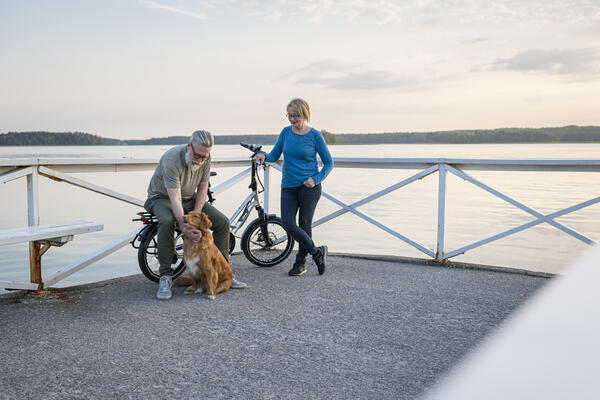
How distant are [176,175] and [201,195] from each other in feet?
1.23

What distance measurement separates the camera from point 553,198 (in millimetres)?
17016

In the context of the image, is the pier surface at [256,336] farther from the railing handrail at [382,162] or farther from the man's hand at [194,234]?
the railing handrail at [382,162]

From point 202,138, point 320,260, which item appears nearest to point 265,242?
point 320,260

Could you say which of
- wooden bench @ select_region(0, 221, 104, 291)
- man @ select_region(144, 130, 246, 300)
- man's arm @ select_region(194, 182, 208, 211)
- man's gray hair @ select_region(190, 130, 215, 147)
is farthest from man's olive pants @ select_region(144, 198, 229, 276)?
man's gray hair @ select_region(190, 130, 215, 147)

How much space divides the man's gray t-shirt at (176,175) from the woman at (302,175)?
2.82 ft

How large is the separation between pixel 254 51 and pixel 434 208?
961cm

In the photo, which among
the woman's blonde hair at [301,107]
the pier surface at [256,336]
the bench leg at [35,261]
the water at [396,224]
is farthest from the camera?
the water at [396,224]

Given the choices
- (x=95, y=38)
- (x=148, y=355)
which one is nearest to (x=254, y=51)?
(x=95, y=38)

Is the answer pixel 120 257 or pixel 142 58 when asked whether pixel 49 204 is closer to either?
pixel 142 58

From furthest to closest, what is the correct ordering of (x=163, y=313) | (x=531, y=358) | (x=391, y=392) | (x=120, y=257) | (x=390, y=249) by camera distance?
(x=390, y=249), (x=120, y=257), (x=163, y=313), (x=531, y=358), (x=391, y=392)

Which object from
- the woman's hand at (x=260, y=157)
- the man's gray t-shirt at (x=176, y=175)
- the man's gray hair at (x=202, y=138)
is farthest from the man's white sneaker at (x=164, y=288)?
the woman's hand at (x=260, y=157)

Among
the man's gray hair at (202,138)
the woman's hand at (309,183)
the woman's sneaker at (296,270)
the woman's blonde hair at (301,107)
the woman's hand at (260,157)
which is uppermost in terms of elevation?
the woman's blonde hair at (301,107)

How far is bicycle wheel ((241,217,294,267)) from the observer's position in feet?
17.4

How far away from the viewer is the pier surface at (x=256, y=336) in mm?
2527
